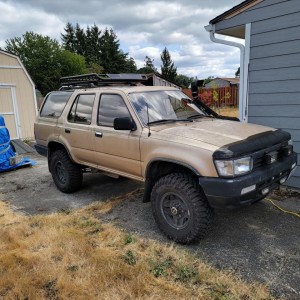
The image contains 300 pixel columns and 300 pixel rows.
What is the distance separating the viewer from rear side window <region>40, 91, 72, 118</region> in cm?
552

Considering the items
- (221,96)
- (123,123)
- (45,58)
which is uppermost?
(45,58)

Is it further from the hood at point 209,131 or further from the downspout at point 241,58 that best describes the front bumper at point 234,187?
the downspout at point 241,58

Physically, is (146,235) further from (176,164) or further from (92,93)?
(92,93)

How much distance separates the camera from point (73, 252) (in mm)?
3428

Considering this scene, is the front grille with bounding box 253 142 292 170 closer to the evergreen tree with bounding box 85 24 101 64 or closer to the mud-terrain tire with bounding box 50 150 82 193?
the mud-terrain tire with bounding box 50 150 82 193

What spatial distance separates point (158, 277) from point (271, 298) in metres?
1.02

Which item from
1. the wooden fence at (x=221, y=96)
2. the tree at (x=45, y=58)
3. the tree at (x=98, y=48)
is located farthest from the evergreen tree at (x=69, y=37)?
the wooden fence at (x=221, y=96)

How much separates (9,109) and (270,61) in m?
10.2

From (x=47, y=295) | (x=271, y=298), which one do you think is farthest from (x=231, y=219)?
(x=47, y=295)

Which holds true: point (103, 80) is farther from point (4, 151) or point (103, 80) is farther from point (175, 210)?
point (4, 151)

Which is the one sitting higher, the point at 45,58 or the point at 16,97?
the point at 45,58

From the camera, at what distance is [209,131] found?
366cm

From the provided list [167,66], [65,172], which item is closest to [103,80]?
[65,172]

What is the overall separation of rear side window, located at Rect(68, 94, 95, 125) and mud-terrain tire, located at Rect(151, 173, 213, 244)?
184 cm
